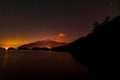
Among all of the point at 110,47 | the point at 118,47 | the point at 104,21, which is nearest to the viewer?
the point at 118,47

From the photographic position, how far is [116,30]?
297 feet

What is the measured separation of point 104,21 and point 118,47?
5324cm

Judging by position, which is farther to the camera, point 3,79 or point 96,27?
point 96,27

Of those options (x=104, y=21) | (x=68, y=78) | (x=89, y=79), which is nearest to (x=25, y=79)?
(x=68, y=78)

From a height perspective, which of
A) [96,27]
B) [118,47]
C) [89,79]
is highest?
[96,27]

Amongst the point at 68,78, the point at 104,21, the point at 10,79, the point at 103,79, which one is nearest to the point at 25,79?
the point at 10,79

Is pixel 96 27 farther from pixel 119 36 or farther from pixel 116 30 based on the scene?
pixel 119 36

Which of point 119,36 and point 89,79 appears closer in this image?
point 89,79

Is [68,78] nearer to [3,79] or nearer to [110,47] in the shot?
[3,79]

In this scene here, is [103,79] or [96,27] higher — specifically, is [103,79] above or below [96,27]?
below

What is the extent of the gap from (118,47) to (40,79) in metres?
A: 52.6

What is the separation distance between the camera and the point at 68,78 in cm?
3023

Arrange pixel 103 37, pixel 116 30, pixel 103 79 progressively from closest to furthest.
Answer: pixel 103 79 → pixel 116 30 → pixel 103 37

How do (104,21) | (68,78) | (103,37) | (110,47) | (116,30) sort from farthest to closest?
(104,21), (103,37), (116,30), (110,47), (68,78)
